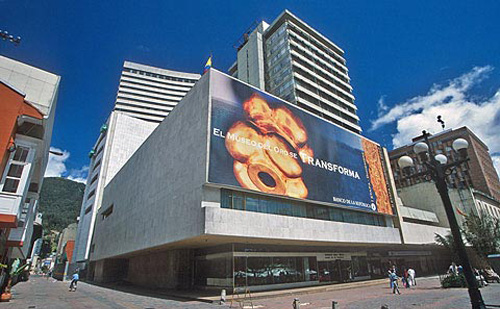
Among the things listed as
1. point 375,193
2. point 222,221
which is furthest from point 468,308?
point 375,193

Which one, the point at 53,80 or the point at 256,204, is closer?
the point at 53,80

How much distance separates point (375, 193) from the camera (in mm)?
32344

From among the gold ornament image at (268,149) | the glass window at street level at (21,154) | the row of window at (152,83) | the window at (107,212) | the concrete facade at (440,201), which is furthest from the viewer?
the row of window at (152,83)

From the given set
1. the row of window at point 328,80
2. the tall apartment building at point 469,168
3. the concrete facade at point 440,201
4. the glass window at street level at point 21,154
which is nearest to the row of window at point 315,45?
the row of window at point 328,80

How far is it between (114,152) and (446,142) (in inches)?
3306

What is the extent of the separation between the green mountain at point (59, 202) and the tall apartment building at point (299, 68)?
117 m

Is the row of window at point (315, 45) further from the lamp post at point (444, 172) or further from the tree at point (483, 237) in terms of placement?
the lamp post at point (444, 172)

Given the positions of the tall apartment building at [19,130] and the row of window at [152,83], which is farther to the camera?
the row of window at [152,83]

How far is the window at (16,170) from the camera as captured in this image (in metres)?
11.8

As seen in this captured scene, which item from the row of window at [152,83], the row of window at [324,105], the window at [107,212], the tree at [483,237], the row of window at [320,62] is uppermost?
the row of window at [152,83]

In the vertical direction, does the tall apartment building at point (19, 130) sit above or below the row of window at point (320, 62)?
below

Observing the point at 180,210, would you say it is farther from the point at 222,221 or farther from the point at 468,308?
the point at 468,308

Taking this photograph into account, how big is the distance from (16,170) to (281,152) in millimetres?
17642

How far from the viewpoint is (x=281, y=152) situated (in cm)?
2388
